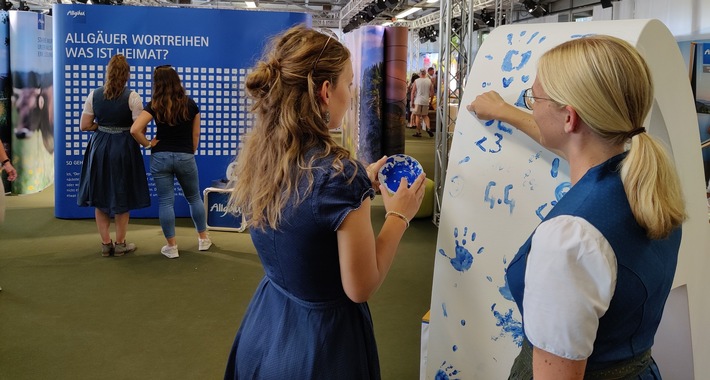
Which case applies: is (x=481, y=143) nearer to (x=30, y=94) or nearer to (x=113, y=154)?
(x=113, y=154)

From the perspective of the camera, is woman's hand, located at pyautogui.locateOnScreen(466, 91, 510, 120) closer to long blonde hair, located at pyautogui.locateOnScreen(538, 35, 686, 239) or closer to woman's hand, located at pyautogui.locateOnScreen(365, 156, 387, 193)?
woman's hand, located at pyautogui.locateOnScreen(365, 156, 387, 193)

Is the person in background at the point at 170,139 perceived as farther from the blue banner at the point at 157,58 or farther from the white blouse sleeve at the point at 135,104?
the blue banner at the point at 157,58

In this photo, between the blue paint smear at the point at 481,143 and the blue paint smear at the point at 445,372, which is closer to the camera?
the blue paint smear at the point at 481,143

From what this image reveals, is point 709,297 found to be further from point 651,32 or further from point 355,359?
point 355,359

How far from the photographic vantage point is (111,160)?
4.52m

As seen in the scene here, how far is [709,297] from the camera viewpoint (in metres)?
2.10

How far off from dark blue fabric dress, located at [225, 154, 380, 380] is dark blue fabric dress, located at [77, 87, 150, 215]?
3.30 meters

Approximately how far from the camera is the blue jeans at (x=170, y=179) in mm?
4473

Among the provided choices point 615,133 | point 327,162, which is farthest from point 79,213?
point 615,133

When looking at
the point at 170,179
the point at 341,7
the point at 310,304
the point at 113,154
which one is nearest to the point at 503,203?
the point at 310,304

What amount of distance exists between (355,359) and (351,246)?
31 cm

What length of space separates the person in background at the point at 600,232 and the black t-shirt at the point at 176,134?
355 centimetres

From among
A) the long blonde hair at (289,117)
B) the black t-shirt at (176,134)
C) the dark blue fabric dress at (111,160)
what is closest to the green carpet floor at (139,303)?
the dark blue fabric dress at (111,160)

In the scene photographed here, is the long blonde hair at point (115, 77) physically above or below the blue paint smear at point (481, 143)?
above
